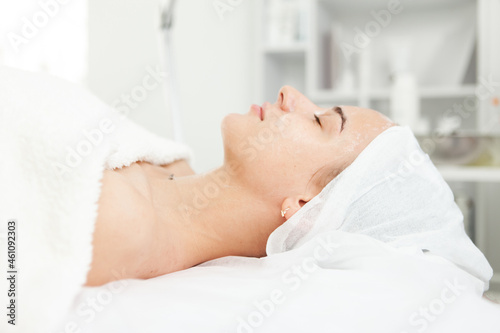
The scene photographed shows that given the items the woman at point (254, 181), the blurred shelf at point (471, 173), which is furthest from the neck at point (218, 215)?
the blurred shelf at point (471, 173)

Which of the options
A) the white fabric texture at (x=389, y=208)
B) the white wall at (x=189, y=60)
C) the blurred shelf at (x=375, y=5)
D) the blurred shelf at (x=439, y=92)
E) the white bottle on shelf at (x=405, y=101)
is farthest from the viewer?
the white wall at (x=189, y=60)

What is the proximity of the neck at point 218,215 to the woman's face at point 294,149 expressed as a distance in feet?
0.12

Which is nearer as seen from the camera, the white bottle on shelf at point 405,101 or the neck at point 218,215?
the neck at point 218,215

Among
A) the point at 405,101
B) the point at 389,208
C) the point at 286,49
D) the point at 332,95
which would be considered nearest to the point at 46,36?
the point at 286,49

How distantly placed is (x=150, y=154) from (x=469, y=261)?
0.76 meters

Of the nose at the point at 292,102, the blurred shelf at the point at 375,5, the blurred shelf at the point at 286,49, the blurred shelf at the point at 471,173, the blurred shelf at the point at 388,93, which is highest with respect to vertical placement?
the blurred shelf at the point at 375,5

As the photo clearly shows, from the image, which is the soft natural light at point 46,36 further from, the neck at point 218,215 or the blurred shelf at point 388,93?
the neck at point 218,215

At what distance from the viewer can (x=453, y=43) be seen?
2.35 m

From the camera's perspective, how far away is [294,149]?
988 mm

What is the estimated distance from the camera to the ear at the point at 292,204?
0.96 m

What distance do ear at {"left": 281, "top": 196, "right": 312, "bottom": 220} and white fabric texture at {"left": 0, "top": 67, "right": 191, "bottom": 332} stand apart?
1.15 feet

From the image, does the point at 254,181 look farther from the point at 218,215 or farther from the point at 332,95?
the point at 332,95

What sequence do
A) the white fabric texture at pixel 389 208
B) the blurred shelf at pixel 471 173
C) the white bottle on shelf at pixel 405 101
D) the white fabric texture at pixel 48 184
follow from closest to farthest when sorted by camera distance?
1. the white fabric texture at pixel 48 184
2. the white fabric texture at pixel 389 208
3. the blurred shelf at pixel 471 173
4. the white bottle on shelf at pixel 405 101

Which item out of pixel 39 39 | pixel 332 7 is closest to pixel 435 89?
pixel 332 7
